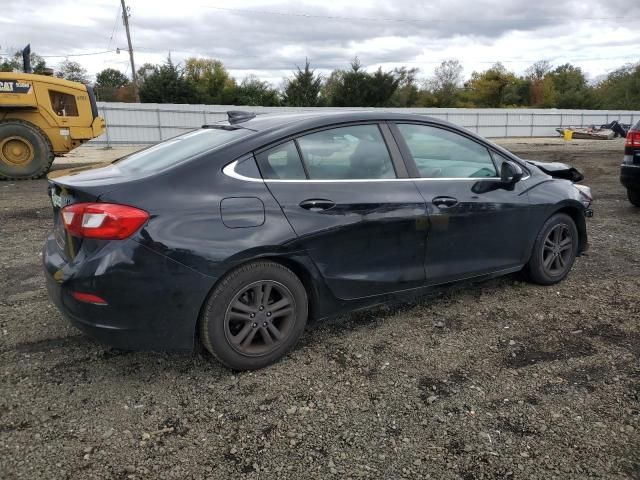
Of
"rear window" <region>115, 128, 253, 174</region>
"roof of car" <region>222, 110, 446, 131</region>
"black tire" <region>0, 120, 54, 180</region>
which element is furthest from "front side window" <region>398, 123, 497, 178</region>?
"black tire" <region>0, 120, 54, 180</region>

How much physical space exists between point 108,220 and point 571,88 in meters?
73.2

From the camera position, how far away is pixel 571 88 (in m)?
66.0

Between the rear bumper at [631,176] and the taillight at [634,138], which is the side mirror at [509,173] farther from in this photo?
the rear bumper at [631,176]

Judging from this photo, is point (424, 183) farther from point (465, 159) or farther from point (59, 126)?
point (59, 126)

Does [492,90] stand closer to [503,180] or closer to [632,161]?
[632,161]

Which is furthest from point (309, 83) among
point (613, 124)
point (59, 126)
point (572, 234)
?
point (572, 234)

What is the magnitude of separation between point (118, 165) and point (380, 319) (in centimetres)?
215

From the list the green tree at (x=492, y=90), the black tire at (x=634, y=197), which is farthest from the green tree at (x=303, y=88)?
the black tire at (x=634, y=197)

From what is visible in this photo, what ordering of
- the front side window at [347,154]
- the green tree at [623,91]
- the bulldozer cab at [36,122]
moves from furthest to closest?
1. the green tree at [623,91]
2. the bulldozer cab at [36,122]
3. the front side window at [347,154]

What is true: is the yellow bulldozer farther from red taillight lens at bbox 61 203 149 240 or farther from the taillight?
the taillight

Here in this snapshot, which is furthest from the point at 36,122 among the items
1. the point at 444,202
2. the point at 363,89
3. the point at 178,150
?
the point at 363,89

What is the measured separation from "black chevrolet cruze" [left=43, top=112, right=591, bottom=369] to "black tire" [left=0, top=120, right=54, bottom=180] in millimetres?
9052

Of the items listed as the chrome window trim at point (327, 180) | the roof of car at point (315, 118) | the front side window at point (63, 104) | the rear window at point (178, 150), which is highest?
the front side window at point (63, 104)

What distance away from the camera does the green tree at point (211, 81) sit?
4478 cm
